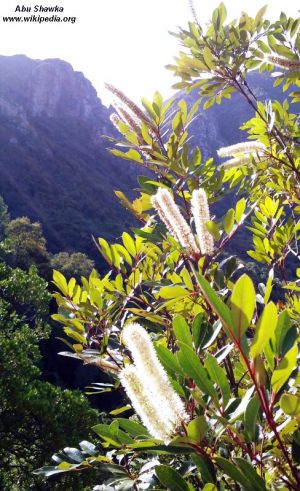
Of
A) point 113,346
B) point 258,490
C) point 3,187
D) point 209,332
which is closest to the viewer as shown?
point 258,490

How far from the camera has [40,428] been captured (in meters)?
6.92

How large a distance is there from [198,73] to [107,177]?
4838cm

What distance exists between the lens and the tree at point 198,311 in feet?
2.03

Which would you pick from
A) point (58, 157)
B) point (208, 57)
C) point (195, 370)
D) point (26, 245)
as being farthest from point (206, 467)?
point (58, 157)

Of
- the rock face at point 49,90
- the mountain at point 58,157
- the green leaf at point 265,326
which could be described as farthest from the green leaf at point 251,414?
the rock face at point 49,90

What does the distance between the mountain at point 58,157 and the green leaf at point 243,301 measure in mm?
32321

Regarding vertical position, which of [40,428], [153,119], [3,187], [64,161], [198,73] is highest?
[64,161]

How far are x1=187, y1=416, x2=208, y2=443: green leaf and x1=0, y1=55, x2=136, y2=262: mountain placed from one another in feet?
106

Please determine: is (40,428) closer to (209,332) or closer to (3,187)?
(209,332)

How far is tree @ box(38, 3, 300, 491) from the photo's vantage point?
62cm

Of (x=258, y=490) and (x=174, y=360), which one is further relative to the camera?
(x=174, y=360)

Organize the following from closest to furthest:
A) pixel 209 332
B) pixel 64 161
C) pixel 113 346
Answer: pixel 209 332 < pixel 113 346 < pixel 64 161

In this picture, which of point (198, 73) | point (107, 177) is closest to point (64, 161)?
point (107, 177)

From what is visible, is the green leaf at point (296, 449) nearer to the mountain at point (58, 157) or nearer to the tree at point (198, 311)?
the tree at point (198, 311)
